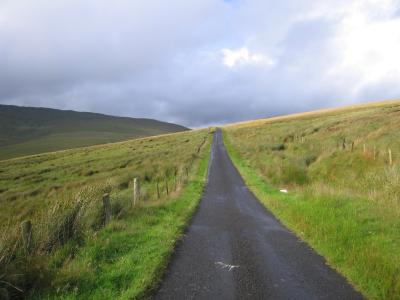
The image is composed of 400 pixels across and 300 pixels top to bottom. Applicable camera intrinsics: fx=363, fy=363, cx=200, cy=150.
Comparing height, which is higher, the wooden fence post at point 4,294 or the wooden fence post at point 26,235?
the wooden fence post at point 26,235

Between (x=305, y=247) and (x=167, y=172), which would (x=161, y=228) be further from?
(x=167, y=172)

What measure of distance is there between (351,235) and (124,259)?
17.2 ft

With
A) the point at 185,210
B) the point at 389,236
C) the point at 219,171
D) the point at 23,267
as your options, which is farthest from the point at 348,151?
the point at 23,267

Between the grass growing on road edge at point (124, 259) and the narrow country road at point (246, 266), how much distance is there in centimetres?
35

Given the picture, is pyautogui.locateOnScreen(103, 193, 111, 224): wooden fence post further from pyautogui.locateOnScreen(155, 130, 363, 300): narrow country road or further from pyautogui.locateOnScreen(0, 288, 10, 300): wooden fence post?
pyautogui.locateOnScreen(0, 288, 10, 300): wooden fence post

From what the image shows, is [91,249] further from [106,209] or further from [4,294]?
[106,209]

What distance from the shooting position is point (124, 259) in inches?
308

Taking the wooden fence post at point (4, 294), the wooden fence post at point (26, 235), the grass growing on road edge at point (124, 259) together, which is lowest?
the grass growing on road edge at point (124, 259)

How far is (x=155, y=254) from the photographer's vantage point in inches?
319

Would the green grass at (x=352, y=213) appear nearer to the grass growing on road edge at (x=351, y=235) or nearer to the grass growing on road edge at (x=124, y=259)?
the grass growing on road edge at (x=351, y=235)

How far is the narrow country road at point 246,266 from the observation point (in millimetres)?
6180

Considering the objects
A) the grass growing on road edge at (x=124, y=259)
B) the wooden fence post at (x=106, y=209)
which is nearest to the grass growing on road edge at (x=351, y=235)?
the grass growing on road edge at (x=124, y=259)

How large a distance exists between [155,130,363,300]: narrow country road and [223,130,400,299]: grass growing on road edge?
0.29 meters

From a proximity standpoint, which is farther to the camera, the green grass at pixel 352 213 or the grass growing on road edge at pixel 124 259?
the green grass at pixel 352 213
